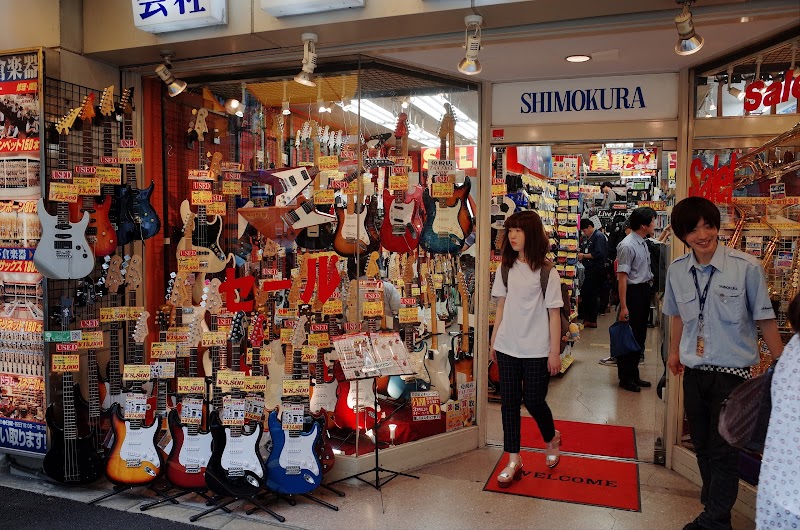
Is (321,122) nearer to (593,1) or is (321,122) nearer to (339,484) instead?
(593,1)

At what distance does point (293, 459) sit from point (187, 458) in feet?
1.91

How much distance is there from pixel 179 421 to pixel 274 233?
122cm

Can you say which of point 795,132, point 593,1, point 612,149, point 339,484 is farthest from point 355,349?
point 612,149

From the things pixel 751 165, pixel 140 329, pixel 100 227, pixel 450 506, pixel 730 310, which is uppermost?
pixel 751 165

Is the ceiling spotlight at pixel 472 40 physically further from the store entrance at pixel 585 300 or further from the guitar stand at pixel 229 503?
the guitar stand at pixel 229 503

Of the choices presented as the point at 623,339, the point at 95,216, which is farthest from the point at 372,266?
the point at 623,339

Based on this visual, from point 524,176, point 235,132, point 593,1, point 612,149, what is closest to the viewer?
point 593,1

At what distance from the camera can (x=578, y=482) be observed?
3.81 m

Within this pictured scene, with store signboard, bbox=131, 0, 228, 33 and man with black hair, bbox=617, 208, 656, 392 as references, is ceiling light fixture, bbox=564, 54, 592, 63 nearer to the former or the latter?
store signboard, bbox=131, 0, 228, 33

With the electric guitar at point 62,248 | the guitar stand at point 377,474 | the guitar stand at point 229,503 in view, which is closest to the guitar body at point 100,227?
the electric guitar at point 62,248

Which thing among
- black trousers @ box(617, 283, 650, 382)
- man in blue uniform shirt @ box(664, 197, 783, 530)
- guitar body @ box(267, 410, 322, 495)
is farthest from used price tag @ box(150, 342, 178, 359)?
Answer: black trousers @ box(617, 283, 650, 382)

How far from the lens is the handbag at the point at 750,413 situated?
7.15ft

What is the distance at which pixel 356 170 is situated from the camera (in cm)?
390

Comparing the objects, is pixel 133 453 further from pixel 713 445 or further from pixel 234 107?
pixel 713 445
